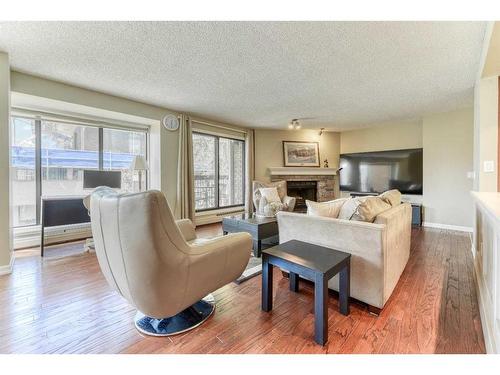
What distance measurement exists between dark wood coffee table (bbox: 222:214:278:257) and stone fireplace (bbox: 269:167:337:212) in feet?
9.59

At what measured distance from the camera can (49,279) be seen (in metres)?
2.36

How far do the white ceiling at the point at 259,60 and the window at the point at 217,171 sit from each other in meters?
1.40

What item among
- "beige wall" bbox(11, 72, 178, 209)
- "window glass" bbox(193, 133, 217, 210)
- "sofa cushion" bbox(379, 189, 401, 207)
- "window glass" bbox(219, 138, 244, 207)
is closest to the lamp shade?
"beige wall" bbox(11, 72, 178, 209)

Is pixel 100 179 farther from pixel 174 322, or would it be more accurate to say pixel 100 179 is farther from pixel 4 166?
pixel 174 322

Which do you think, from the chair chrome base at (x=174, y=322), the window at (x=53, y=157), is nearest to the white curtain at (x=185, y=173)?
the window at (x=53, y=157)

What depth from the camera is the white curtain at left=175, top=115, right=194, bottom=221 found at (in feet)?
14.5

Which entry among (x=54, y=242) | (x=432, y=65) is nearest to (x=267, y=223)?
(x=432, y=65)

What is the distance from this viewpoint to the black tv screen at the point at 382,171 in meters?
4.96

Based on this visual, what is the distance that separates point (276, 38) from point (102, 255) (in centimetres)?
221

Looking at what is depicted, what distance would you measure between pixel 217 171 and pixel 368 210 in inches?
157

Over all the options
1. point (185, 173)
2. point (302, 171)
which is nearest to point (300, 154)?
point (302, 171)

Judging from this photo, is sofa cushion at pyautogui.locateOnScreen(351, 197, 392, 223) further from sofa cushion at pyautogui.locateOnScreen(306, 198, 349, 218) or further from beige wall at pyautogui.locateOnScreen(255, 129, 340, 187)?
beige wall at pyautogui.locateOnScreen(255, 129, 340, 187)

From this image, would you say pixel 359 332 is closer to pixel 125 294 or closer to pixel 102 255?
pixel 125 294

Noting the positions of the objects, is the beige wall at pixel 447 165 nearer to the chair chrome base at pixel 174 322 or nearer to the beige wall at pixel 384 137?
the beige wall at pixel 384 137
